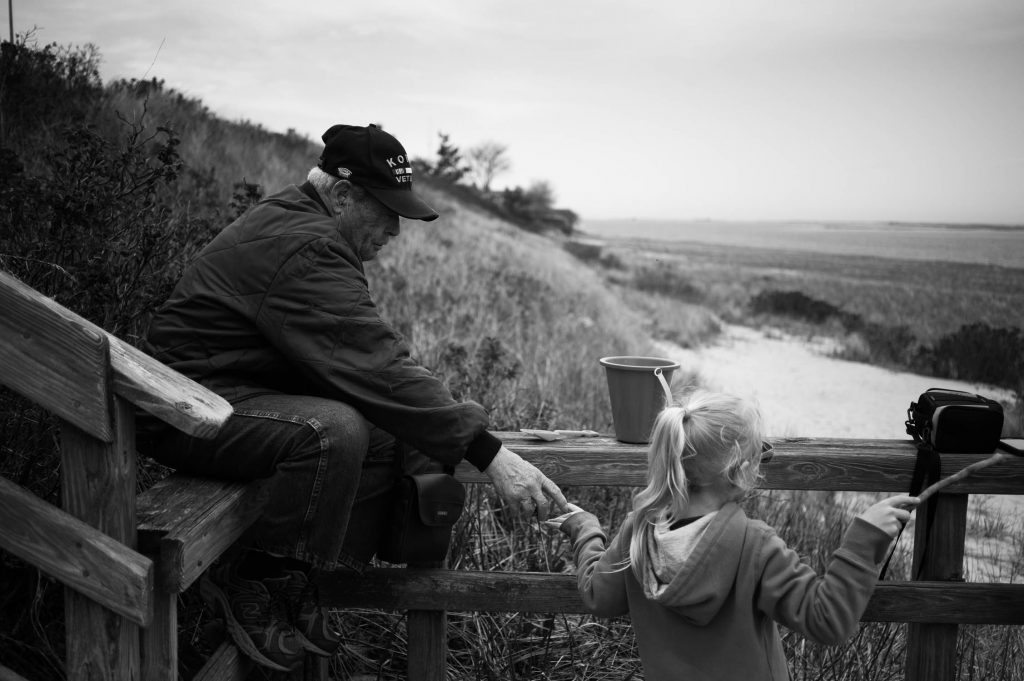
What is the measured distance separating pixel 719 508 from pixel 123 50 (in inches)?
253

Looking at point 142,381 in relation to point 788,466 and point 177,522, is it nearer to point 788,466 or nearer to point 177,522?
point 177,522

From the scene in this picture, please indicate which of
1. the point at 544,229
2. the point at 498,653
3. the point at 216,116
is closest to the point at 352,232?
the point at 498,653

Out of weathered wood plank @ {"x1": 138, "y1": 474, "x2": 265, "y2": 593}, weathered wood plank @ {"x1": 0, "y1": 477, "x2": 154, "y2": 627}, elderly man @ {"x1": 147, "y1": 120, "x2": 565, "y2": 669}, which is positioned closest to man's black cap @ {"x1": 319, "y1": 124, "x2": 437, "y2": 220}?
elderly man @ {"x1": 147, "y1": 120, "x2": 565, "y2": 669}

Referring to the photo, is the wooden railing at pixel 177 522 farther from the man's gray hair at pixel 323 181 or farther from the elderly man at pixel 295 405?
the man's gray hair at pixel 323 181

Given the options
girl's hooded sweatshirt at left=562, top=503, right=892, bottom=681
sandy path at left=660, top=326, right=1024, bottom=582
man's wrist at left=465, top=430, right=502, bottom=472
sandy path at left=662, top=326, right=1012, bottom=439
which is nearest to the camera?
girl's hooded sweatshirt at left=562, top=503, right=892, bottom=681

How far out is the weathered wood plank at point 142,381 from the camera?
1.41m

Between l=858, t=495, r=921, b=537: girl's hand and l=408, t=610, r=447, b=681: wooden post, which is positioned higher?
l=858, t=495, r=921, b=537: girl's hand

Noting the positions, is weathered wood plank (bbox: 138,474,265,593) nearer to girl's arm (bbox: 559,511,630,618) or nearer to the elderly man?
the elderly man

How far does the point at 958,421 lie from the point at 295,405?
6.70ft

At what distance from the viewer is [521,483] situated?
2.34 metres

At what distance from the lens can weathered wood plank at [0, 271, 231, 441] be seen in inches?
55.4

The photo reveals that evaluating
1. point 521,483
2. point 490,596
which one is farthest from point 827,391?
point 521,483

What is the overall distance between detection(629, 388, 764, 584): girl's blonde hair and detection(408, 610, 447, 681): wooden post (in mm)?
1087

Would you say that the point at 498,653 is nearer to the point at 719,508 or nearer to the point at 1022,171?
the point at 719,508
